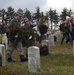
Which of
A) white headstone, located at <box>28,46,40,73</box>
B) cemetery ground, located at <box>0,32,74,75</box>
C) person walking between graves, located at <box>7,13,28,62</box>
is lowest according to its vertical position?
cemetery ground, located at <box>0,32,74,75</box>

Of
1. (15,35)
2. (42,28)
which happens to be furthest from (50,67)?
(42,28)

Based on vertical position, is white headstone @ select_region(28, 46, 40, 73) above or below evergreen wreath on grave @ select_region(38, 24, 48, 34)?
below

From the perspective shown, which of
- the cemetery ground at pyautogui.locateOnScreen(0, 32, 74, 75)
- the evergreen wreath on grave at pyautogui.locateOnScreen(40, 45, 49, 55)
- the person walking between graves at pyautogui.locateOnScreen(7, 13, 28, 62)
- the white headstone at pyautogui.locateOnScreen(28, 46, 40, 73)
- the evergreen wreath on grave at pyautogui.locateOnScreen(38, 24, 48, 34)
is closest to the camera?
the white headstone at pyautogui.locateOnScreen(28, 46, 40, 73)

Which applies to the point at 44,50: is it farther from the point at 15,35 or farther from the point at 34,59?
the point at 34,59

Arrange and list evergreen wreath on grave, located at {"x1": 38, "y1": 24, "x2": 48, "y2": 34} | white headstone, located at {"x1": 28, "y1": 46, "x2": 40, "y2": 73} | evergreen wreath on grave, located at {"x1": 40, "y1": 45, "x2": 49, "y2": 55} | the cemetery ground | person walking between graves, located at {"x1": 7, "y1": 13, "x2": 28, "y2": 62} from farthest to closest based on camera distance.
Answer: evergreen wreath on grave, located at {"x1": 38, "y1": 24, "x2": 48, "y2": 34} → evergreen wreath on grave, located at {"x1": 40, "y1": 45, "x2": 49, "y2": 55} → person walking between graves, located at {"x1": 7, "y1": 13, "x2": 28, "y2": 62} → the cemetery ground → white headstone, located at {"x1": 28, "y1": 46, "x2": 40, "y2": 73}

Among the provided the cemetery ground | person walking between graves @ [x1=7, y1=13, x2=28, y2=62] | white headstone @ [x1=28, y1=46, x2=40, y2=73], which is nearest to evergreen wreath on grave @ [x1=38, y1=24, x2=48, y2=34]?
the cemetery ground

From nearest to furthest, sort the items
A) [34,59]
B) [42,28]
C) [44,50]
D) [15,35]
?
[34,59] → [15,35] → [44,50] → [42,28]

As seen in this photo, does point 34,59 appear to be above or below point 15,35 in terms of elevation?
below

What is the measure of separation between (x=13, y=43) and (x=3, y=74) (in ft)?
9.68

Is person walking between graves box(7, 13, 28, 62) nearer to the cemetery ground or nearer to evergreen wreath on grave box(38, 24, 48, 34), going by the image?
the cemetery ground

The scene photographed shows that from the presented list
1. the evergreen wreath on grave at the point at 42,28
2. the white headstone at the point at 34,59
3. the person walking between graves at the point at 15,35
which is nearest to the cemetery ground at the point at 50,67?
the white headstone at the point at 34,59

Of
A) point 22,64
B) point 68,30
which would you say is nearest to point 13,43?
point 22,64

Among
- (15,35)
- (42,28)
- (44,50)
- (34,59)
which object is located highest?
(42,28)

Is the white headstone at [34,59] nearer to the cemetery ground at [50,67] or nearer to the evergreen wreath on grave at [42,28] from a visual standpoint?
the cemetery ground at [50,67]
